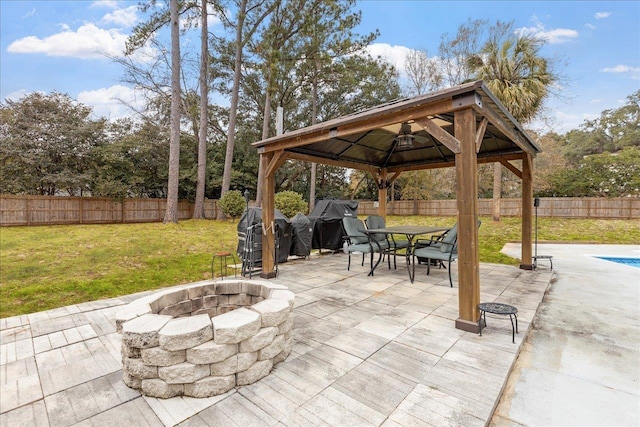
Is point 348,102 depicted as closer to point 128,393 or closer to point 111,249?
point 111,249

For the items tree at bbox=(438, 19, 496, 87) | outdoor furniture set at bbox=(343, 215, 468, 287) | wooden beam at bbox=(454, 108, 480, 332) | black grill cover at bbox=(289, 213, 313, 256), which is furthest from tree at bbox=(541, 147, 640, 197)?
wooden beam at bbox=(454, 108, 480, 332)

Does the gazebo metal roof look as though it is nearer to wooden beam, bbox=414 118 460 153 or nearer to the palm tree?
wooden beam, bbox=414 118 460 153

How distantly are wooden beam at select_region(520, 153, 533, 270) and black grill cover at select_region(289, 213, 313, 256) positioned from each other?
13.6 feet

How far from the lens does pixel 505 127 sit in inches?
149

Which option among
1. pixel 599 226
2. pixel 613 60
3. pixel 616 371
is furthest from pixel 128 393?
pixel 613 60

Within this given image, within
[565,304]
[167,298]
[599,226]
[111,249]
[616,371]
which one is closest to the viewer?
[616,371]

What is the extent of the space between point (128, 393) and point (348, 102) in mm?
17463

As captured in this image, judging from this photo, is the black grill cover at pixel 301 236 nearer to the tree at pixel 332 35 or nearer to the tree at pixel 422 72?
the tree at pixel 332 35

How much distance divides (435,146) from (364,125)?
3.04 metres

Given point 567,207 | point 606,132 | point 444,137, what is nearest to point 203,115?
point 444,137

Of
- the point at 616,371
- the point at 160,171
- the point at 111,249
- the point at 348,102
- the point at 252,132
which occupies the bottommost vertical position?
the point at 616,371

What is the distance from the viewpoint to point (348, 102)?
1731 cm

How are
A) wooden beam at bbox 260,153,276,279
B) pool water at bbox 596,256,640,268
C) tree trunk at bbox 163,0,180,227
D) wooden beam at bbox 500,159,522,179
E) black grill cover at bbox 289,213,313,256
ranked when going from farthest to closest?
1. tree trunk at bbox 163,0,180,227
2. pool water at bbox 596,256,640,268
3. black grill cover at bbox 289,213,313,256
4. wooden beam at bbox 500,159,522,179
5. wooden beam at bbox 260,153,276,279

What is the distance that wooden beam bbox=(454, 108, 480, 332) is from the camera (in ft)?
9.23
